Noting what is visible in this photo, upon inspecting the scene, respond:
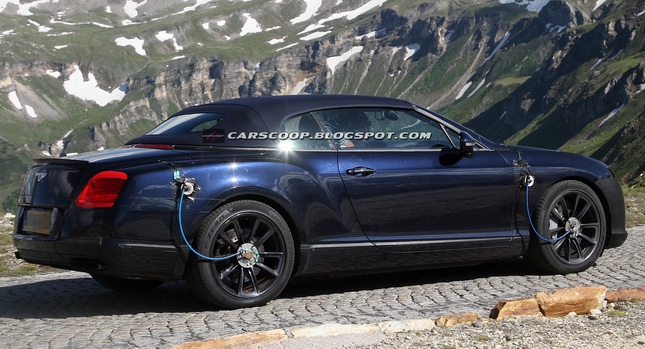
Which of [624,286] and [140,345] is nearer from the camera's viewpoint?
[140,345]

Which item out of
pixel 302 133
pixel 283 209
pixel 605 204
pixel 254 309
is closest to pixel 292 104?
pixel 302 133

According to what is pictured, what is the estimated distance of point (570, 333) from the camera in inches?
174

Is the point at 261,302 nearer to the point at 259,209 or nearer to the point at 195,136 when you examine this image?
the point at 259,209

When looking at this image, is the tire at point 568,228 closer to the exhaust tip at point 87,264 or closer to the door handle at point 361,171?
the door handle at point 361,171

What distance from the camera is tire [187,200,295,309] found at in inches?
207

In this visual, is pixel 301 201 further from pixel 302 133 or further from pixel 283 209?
pixel 302 133

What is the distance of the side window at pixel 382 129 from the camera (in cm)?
607

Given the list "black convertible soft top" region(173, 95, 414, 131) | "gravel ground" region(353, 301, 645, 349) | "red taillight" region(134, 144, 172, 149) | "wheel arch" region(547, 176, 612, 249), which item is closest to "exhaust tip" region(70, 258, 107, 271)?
"red taillight" region(134, 144, 172, 149)

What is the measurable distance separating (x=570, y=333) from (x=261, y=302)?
7.51 ft

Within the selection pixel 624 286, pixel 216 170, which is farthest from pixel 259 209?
pixel 624 286

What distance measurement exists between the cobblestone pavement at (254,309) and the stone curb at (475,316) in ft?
1.17

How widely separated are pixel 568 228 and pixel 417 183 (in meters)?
1.75

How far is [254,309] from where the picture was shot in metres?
5.47

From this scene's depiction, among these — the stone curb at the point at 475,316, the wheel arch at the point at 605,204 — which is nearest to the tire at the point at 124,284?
the stone curb at the point at 475,316
